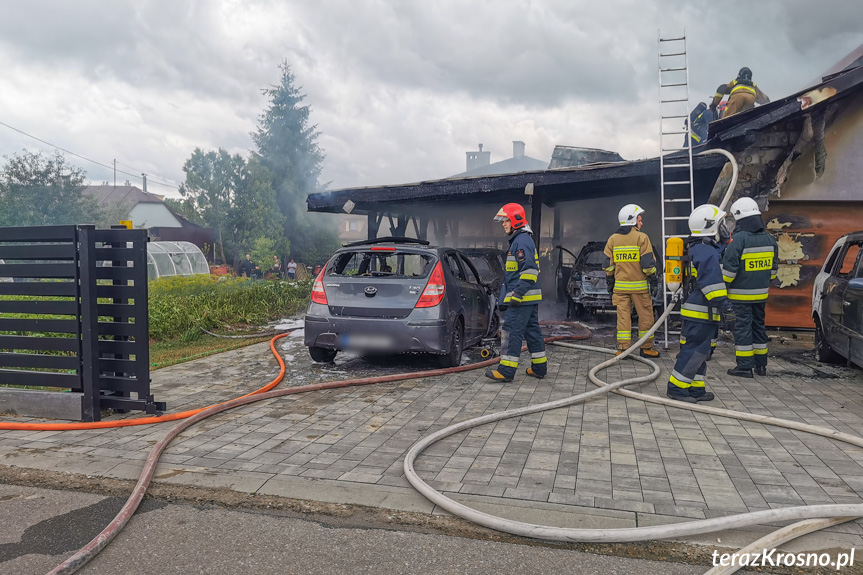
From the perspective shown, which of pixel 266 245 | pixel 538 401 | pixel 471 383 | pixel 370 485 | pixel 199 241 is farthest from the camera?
pixel 199 241

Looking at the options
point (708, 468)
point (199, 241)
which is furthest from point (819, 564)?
point (199, 241)

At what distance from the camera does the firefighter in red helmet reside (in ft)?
21.4

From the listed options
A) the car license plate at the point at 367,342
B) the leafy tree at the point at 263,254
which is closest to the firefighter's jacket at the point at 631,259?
the car license plate at the point at 367,342

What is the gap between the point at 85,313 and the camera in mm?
4844

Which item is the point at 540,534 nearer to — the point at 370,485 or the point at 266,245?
the point at 370,485

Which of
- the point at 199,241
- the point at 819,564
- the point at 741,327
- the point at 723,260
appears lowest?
the point at 819,564

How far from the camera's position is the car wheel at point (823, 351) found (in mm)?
7676

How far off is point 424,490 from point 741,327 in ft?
16.8

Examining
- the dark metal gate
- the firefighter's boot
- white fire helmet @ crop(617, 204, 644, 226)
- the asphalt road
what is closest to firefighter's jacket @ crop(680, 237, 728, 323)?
the firefighter's boot

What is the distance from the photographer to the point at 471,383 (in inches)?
261

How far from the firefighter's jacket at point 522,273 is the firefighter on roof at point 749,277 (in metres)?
2.29

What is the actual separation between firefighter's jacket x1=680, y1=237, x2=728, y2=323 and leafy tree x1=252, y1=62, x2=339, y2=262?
34.4 meters

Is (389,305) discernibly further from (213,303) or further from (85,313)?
(213,303)

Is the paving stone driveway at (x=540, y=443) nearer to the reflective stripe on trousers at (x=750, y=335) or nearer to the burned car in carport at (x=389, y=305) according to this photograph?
the reflective stripe on trousers at (x=750, y=335)
